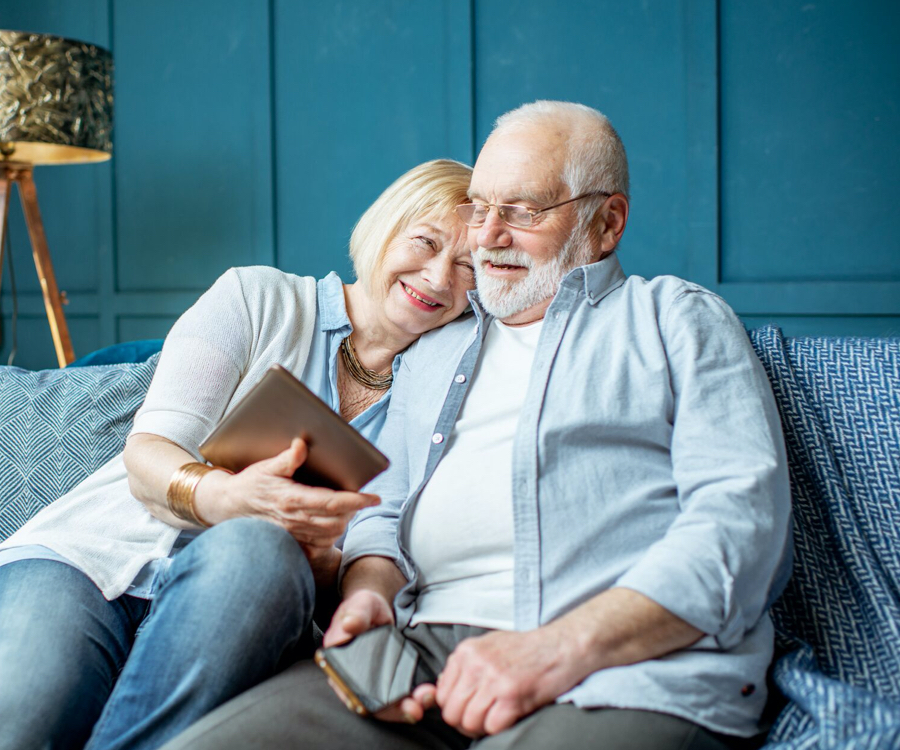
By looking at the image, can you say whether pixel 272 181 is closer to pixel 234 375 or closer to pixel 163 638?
pixel 234 375

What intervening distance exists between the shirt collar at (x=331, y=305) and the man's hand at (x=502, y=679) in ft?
2.41

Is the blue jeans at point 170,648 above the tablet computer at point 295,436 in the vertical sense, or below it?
below

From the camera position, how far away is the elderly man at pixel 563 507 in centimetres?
98

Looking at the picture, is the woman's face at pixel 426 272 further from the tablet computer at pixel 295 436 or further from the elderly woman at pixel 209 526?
the tablet computer at pixel 295 436

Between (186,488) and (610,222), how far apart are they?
32.7 inches

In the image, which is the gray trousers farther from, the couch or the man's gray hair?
the man's gray hair

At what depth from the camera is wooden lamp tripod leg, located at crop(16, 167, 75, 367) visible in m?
2.99

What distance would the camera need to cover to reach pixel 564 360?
50.2 inches

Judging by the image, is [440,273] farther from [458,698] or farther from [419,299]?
[458,698]

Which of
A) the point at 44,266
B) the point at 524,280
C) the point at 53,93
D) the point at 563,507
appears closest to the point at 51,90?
the point at 53,93

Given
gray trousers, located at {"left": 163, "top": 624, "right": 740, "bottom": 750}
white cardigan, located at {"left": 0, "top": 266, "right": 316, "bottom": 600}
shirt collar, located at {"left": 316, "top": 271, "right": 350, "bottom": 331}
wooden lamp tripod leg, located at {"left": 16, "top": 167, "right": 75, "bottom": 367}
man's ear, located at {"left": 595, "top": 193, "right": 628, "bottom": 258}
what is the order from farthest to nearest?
wooden lamp tripod leg, located at {"left": 16, "top": 167, "right": 75, "bottom": 367}
shirt collar, located at {"left": 316, "top": 271, "right": 350, "bottom": 331}
man's ear, located at {"left": 595, "top": 193, "right": 628, "bottom": 258}
white cardigan, located at {"left": 0, "top": 266, "right": 316, "bottom": 600}
gray trousers, located at {"left": 163, "top": 624, "right": 740, "bottom": 750}

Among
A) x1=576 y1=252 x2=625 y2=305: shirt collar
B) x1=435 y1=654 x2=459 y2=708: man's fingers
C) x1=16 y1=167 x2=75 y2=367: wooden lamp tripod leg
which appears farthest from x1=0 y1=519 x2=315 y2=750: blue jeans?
x1=16 y1=167 x2=75 y2=367: wooden lamp tripod leg

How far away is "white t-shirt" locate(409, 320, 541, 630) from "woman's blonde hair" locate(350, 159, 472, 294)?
0.33 m

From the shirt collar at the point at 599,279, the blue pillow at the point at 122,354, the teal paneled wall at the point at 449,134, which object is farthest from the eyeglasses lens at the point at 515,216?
the teal paneled wall at the point at 449,134
